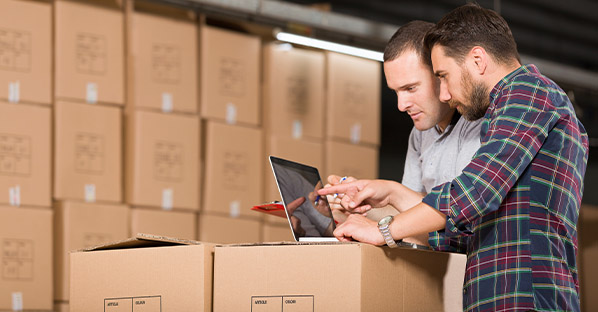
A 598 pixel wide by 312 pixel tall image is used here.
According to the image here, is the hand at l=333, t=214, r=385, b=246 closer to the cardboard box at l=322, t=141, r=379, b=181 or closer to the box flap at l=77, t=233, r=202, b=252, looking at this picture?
the box flap at l=77, t=233, r=202, b=252

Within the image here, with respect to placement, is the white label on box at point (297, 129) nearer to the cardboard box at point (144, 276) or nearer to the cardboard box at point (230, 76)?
the cardboard box at point (230, 76)

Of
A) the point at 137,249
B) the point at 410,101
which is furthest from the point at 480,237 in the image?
the point at 137,249

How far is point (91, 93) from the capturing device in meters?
3.84

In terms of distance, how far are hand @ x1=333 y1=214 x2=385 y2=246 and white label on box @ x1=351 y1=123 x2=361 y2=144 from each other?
293cm

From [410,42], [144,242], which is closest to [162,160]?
[410,42]

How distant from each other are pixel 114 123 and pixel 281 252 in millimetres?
2441

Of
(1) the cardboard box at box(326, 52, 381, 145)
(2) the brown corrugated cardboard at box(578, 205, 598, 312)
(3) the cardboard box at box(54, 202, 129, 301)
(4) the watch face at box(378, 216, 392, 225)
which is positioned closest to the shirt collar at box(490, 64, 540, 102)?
(4) the watch face at box(378, 216, 392, 225)

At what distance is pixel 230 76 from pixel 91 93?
0.82 metres

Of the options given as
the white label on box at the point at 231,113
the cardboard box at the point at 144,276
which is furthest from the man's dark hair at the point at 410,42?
the white label on box at the point at 231,113

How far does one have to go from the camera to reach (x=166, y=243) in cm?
178

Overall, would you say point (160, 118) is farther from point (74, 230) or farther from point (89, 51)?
point (74, 230)

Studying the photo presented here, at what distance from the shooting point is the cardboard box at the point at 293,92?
450cm

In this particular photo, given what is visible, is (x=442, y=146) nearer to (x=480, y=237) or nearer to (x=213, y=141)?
(x=480, y=237)

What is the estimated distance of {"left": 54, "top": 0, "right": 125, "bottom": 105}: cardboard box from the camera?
378cm
